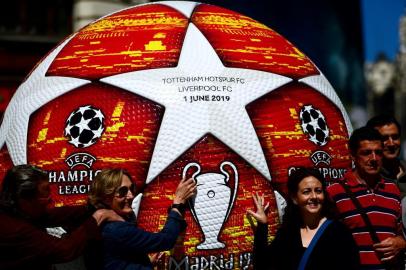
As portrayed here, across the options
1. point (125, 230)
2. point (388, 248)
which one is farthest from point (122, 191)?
point (388, 248)

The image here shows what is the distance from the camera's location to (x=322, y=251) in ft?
10.9

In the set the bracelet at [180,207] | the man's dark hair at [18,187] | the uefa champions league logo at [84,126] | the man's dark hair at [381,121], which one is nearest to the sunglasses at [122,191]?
the bracelet at [180,207]

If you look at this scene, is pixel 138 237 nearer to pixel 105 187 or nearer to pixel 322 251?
pixel 105 187

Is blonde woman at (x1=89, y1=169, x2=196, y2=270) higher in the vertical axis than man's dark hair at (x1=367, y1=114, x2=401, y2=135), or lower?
lower

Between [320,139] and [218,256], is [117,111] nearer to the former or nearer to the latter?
[218,256]

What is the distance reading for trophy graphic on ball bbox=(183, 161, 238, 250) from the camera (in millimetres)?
3822

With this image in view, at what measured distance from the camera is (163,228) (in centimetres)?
356

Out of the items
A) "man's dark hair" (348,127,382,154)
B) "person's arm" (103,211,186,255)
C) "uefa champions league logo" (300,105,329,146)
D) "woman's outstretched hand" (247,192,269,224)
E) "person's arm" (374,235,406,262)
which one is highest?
"uefa champions league logo" (300,105,329,146)

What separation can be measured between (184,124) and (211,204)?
1.67 feet

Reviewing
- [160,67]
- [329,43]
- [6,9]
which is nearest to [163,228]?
[160,67]

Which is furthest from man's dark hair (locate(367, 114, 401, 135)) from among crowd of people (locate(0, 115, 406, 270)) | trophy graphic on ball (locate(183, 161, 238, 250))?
trophy graphic on ball (locate(183, 161, 238, 250))

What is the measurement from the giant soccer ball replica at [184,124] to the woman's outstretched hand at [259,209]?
0.04 m

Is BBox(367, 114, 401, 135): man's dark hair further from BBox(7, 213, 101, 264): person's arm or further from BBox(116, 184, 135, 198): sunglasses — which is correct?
BBox(7, 213, 101, 264): person's arm

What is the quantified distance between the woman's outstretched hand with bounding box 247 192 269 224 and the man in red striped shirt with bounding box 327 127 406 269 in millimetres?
404
